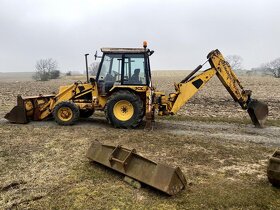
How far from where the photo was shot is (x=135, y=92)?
11.0m

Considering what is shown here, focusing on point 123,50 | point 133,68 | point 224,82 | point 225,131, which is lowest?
point 225,131

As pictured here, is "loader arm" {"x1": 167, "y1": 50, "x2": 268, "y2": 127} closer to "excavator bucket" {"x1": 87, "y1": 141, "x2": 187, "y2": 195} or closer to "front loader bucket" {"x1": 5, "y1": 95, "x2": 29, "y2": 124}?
"excavator bucket" {"x1": 87, "y1": 141, "x2": 187, "y2": 195}

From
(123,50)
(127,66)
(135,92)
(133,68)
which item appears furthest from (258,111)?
(123,50)

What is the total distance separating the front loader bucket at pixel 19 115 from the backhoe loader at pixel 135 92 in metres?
0.03

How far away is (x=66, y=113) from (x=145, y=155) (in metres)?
4.47

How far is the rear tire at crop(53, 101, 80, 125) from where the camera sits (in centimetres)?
1115

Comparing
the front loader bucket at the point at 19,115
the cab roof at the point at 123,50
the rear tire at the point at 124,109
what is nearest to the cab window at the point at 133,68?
the cab roof at the point at 123,50

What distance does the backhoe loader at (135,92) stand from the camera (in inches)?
424

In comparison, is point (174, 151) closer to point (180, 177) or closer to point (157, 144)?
point (157, 144)

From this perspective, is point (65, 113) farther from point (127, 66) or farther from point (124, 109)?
point (127, 66)

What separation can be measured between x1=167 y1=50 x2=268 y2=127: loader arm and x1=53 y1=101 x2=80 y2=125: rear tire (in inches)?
119

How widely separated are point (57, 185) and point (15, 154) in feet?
7.41

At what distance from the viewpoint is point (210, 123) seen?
1193 cm

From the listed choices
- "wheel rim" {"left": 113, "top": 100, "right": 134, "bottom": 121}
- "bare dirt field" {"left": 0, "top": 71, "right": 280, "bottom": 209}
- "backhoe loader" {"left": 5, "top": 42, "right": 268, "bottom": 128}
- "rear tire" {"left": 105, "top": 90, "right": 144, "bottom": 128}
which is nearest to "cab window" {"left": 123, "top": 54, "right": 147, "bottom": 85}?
"backhoe loader" {"left": 5, "top": 42, "right": 268, "bottom": 128}
